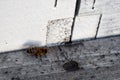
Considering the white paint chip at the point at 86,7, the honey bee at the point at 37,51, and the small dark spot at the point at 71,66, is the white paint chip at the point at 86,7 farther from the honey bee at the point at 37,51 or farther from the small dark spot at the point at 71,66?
the honey bee at the point at 37,51

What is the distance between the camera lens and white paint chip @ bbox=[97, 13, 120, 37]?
12477 mm

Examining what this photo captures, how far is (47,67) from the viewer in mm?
11398

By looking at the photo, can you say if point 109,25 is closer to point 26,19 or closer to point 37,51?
point 37,51

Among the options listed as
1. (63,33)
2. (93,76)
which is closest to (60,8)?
(63,33)

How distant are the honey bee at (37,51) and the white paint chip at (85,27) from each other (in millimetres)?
1442

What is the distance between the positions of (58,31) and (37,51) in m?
1.16

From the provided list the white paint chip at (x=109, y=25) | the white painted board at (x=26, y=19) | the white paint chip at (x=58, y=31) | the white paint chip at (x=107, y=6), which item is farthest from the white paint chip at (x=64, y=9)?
the white paint chip at (x=109, y=25)

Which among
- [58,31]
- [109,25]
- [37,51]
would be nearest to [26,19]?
[37,51]

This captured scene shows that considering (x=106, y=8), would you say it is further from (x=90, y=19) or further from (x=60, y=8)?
(x=60, y=8)

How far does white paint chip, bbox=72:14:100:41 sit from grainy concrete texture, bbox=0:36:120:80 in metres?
0.30

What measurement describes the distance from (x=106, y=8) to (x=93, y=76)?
9.20ft

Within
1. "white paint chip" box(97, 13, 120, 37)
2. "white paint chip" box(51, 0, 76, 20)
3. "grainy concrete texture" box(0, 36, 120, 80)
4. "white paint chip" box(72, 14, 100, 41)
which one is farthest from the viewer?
"white paint chip" box(97, 13, 120, 37)

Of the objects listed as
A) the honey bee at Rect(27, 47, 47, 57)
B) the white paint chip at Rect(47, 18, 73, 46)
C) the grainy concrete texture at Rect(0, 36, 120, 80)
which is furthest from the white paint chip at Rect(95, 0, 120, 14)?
the honey bee at Rect(27, 47, 47, 57)

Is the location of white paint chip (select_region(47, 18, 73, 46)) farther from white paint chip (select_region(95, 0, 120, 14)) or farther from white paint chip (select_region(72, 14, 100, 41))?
white paint chip (select_region(95, 0, 120, 14))
